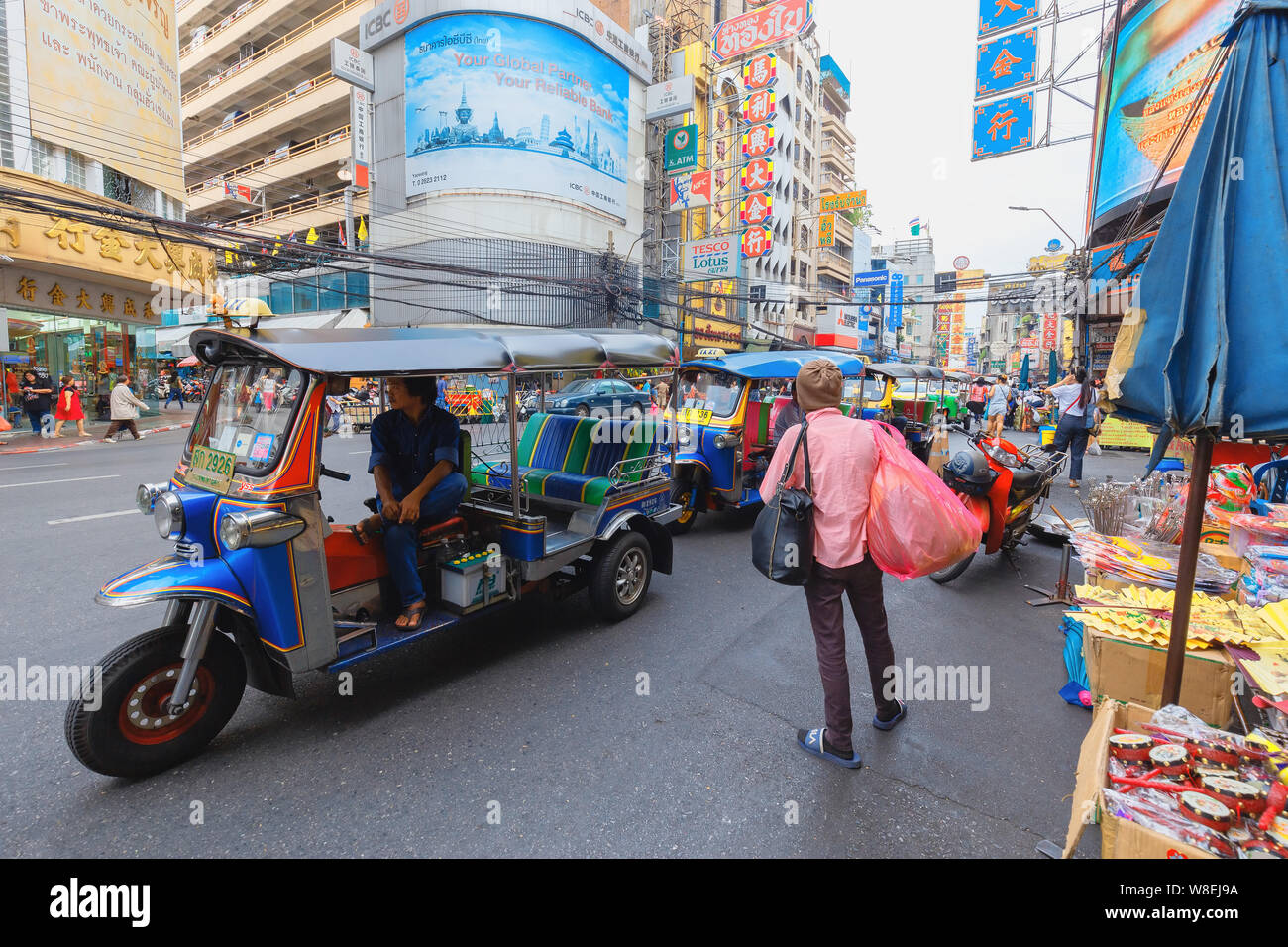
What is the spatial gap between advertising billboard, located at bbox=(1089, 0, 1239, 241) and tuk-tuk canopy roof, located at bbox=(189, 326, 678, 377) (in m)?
12.4

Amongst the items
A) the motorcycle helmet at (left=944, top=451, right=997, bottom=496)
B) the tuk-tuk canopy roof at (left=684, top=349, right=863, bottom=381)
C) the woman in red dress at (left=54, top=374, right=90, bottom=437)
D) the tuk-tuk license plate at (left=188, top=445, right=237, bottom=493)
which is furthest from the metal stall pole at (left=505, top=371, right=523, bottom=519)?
the woman in red dress at (left=54, top=374, right=90, bottom=437)

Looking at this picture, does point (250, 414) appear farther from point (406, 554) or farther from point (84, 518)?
point (84, 518)

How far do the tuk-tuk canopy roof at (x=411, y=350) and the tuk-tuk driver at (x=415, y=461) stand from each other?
0.51 metres

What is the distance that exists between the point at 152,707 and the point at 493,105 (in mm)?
22174

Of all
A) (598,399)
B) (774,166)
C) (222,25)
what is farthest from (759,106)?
(222,25)

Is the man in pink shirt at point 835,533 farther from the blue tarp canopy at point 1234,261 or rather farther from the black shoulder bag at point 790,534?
the blue tarp canopy at point 1234,261

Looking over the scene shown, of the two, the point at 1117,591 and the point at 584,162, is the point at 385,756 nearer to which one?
the point at 1117,591

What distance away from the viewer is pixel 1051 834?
8.83 feet

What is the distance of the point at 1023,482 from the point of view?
6129mm

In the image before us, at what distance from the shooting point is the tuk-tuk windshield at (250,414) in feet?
10.5

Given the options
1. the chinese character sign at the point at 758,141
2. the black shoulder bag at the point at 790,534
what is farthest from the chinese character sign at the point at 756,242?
the black shoulder bag at the point at 790,534

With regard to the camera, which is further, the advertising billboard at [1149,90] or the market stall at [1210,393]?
the advertising billboard at [1149,90]
